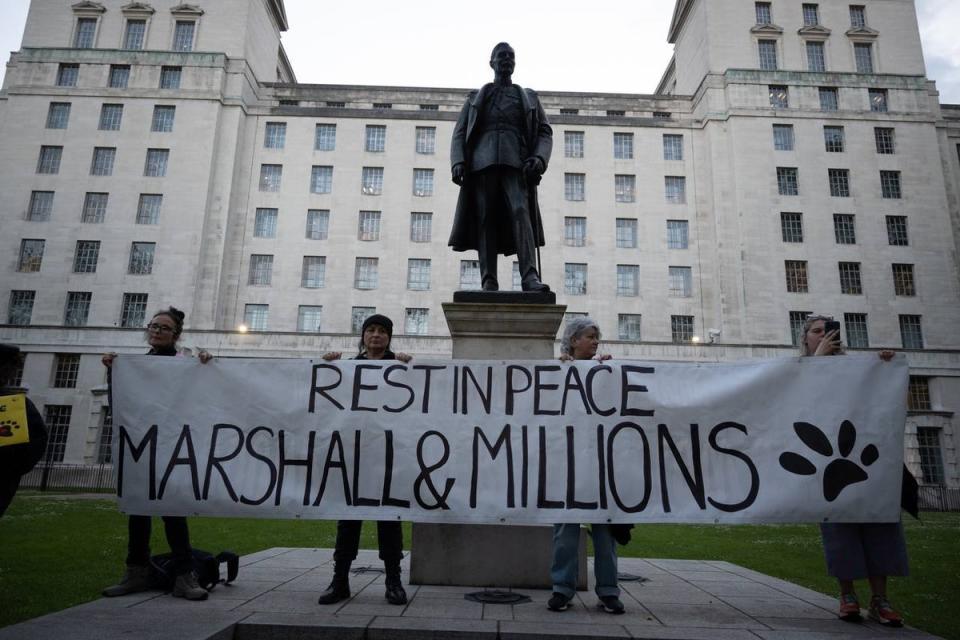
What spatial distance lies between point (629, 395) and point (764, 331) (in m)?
37.5

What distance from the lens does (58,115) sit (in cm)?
4288

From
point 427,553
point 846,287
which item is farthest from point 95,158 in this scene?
point 846,287

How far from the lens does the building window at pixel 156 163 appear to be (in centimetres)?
4172

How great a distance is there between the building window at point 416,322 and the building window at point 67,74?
3034 cm

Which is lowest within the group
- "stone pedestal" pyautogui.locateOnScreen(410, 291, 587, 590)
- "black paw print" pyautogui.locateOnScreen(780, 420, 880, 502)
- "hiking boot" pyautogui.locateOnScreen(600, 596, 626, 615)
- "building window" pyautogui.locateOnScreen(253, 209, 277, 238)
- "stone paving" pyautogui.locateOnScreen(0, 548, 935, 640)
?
"stone paving" pyautogui.locateOnScreen(0, 548, 935, 640)

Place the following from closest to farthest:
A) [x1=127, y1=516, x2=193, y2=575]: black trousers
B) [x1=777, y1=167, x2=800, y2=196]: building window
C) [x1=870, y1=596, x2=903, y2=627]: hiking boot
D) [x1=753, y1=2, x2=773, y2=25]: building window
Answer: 1. [x1=870, y1=596, x2=903, y2=627]: hiking boot
2. [x1=127, y1=516, x2=193, y2=575]: black trousers
3. [x1=777, y1=167, x2=800, y2=196]: building window
4. [x1=753, y1=2, x2=773, y2=25]: building window

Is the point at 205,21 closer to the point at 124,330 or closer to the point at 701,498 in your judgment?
the point at 124,330

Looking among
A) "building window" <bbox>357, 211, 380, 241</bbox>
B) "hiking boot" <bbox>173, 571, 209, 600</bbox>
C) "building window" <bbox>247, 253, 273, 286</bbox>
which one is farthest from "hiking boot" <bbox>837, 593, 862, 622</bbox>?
"building window" <bbox>247, 253, 273, 286</bbox>

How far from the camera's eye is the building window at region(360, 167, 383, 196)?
43.6 meters

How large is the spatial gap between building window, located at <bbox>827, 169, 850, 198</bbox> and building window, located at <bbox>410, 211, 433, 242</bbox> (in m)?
29.2

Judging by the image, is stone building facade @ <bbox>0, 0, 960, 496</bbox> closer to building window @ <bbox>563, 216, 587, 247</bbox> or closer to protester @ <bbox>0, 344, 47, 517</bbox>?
building window @ <bbox>563, 216, 587, 247</bbox>

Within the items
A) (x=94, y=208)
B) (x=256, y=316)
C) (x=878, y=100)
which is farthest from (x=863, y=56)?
(x=94, y=208)

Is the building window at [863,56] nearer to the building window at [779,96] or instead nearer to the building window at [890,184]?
the building window at [779,96]

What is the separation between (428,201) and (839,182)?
98.6ft
